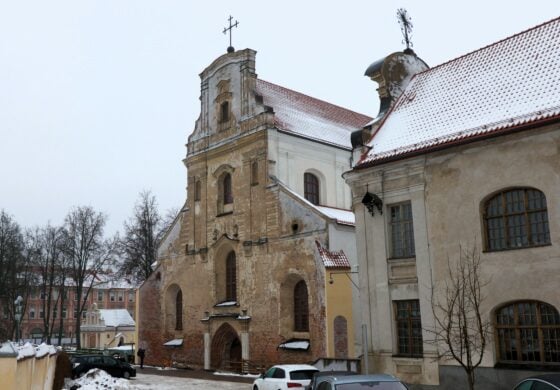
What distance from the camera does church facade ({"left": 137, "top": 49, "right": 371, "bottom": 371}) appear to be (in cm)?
2712

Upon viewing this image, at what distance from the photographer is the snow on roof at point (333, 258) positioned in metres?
25.8

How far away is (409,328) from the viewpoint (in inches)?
747

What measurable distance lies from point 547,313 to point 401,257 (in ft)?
15.8

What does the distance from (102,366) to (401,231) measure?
18.0m

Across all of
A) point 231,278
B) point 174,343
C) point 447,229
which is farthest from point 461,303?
point 174,343

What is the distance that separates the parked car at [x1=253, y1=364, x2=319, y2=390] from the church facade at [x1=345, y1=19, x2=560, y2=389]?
2.19 meters

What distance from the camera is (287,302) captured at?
2839 cm

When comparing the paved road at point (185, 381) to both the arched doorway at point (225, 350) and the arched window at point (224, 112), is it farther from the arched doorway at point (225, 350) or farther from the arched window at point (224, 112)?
the arched window at point (224, 112)

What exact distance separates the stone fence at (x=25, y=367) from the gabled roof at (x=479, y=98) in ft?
37.9

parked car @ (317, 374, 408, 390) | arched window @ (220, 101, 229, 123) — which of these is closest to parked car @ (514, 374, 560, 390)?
parked car @ (317, 374, 408, 390)

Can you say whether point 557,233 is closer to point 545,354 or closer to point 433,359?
point 545,354

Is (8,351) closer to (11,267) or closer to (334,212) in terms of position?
(334,212)

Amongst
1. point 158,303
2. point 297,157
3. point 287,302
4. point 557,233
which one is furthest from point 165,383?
point 557,233

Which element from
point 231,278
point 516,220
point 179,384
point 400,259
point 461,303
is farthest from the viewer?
point 231,278
